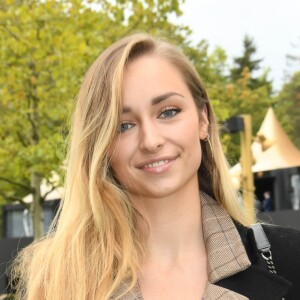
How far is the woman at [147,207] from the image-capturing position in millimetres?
2312

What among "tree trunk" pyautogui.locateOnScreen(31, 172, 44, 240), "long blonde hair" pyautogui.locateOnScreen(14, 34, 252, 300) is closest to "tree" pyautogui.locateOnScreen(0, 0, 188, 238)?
"tree trunk" pyautogui.locateOnScreen(31, 172, 44, 240)

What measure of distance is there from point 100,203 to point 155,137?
1.24 feet

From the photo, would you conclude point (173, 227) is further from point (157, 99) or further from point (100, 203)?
point (157, 99)

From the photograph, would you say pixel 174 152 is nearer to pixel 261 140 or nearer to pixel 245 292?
pixel 245 292

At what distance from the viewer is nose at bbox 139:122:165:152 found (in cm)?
228

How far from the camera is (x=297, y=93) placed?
30094 millimetres

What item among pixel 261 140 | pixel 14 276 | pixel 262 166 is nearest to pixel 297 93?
pixel 262 166

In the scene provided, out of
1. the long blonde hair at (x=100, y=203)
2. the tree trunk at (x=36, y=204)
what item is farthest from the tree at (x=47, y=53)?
the long blonde hair at (x=100, y=203)

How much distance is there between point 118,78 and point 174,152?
0.31 m

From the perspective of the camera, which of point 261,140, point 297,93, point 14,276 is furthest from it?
point 297,93

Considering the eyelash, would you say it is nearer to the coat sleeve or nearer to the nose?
the nose

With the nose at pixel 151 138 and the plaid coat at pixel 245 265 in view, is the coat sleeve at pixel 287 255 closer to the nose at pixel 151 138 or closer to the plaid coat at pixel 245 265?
the plaid coat at pixel 245 265

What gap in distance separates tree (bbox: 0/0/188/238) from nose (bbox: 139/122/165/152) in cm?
669

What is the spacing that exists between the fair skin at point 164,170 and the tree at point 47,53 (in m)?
6.59
